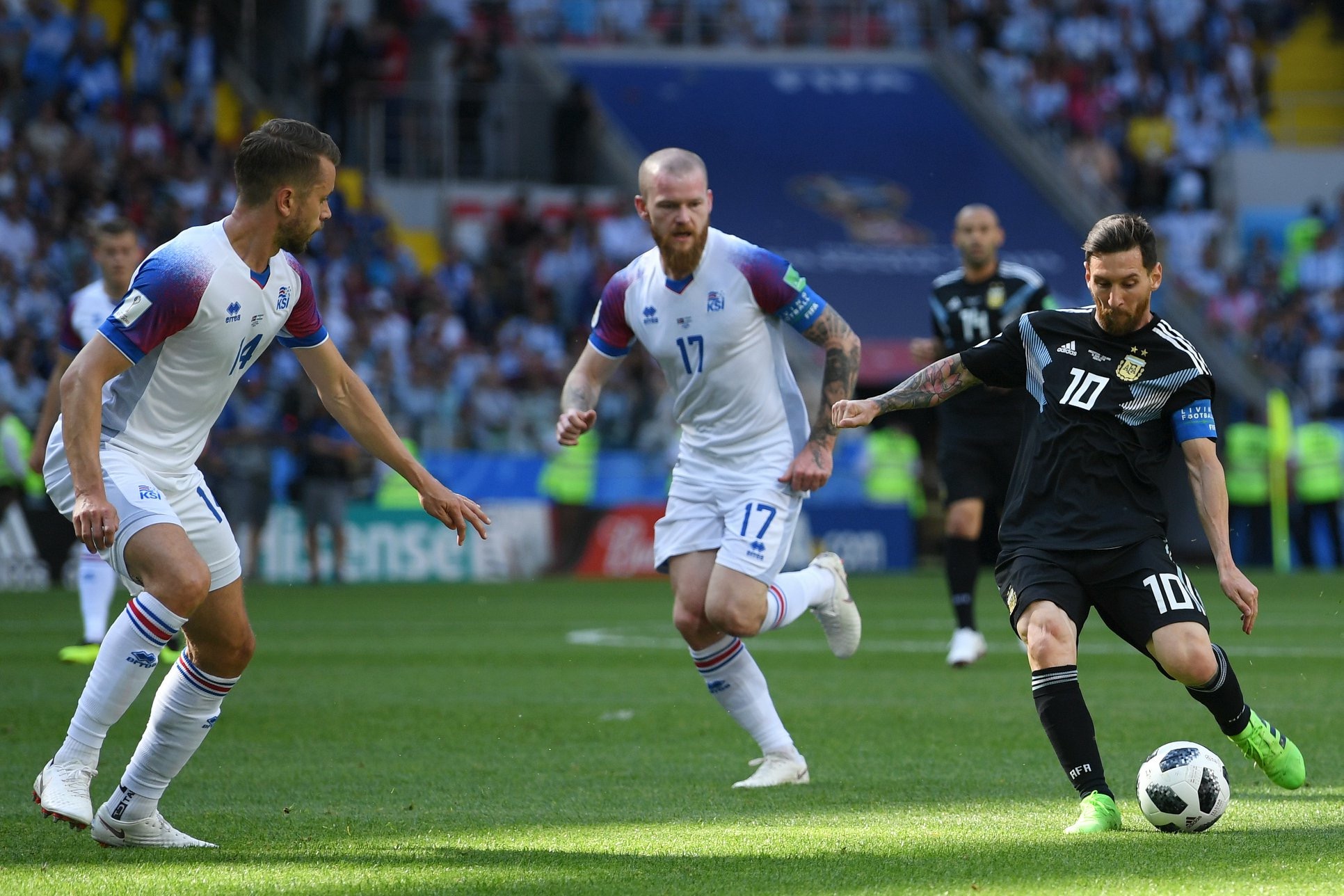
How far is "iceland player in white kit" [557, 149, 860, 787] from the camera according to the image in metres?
6.99

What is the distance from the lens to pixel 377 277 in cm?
2389

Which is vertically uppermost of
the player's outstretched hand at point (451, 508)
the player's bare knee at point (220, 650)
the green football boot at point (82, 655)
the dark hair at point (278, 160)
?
the dark hair at point (278, 160)

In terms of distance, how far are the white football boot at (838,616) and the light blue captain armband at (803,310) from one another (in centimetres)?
99

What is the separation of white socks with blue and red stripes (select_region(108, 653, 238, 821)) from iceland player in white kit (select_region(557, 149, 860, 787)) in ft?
5.63

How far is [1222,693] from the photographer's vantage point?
590 cm

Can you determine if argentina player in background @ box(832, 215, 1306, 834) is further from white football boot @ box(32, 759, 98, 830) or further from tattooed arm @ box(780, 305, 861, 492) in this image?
white football boot @ box(32, 759, 98, 830)

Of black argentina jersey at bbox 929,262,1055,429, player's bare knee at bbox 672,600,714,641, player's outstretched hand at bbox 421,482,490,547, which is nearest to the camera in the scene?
player's outstretched hand at bbox 421,482,490,547

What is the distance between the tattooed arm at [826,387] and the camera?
23.2 ft

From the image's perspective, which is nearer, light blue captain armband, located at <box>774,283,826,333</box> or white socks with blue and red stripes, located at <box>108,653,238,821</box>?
white socks with blue and red stripes, located at <box>108,653,238,821</box>

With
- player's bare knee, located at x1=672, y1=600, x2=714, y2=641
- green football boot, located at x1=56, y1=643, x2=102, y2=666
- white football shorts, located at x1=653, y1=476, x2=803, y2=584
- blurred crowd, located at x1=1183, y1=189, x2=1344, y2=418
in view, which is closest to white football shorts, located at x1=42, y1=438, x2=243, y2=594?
player's bare knee, located at x1=672, y1=600, x2=714, y2=641

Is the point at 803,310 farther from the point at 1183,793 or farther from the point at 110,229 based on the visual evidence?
the point at 110,229

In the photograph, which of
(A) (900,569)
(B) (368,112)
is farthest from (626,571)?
(B) (368,112)

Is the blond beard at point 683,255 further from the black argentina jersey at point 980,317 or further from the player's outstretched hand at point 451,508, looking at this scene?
the black argentina jersey at point 980,317

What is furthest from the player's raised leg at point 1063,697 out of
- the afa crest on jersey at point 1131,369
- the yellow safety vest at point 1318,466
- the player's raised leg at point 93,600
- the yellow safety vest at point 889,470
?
the yellow safety vest at point 1318,466
